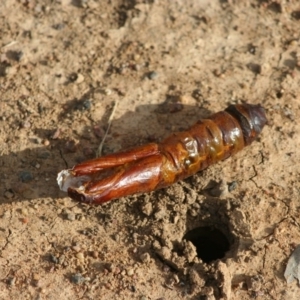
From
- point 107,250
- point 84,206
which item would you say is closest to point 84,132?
point 84,206

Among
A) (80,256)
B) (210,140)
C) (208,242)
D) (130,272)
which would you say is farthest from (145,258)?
(210,140)

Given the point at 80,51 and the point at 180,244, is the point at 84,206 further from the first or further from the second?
the point at 80,51

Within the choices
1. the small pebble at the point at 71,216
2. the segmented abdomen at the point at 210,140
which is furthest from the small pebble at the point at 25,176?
the segmented abdomen at the point at 210,140

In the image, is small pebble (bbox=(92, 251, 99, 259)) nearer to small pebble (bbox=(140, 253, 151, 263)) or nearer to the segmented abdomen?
small pebble (bbox=(140, 253, 151, 263))

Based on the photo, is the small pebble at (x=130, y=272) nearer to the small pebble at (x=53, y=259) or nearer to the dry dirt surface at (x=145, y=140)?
the dry dirt surface at (x=145, y=140)

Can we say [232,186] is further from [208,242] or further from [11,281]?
[11,281]

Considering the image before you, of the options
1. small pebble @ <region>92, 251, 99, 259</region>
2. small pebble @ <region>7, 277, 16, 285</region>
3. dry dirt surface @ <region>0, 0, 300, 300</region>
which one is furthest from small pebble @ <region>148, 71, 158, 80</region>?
small pebble @ <region>7, 277, 16, 285</region>
